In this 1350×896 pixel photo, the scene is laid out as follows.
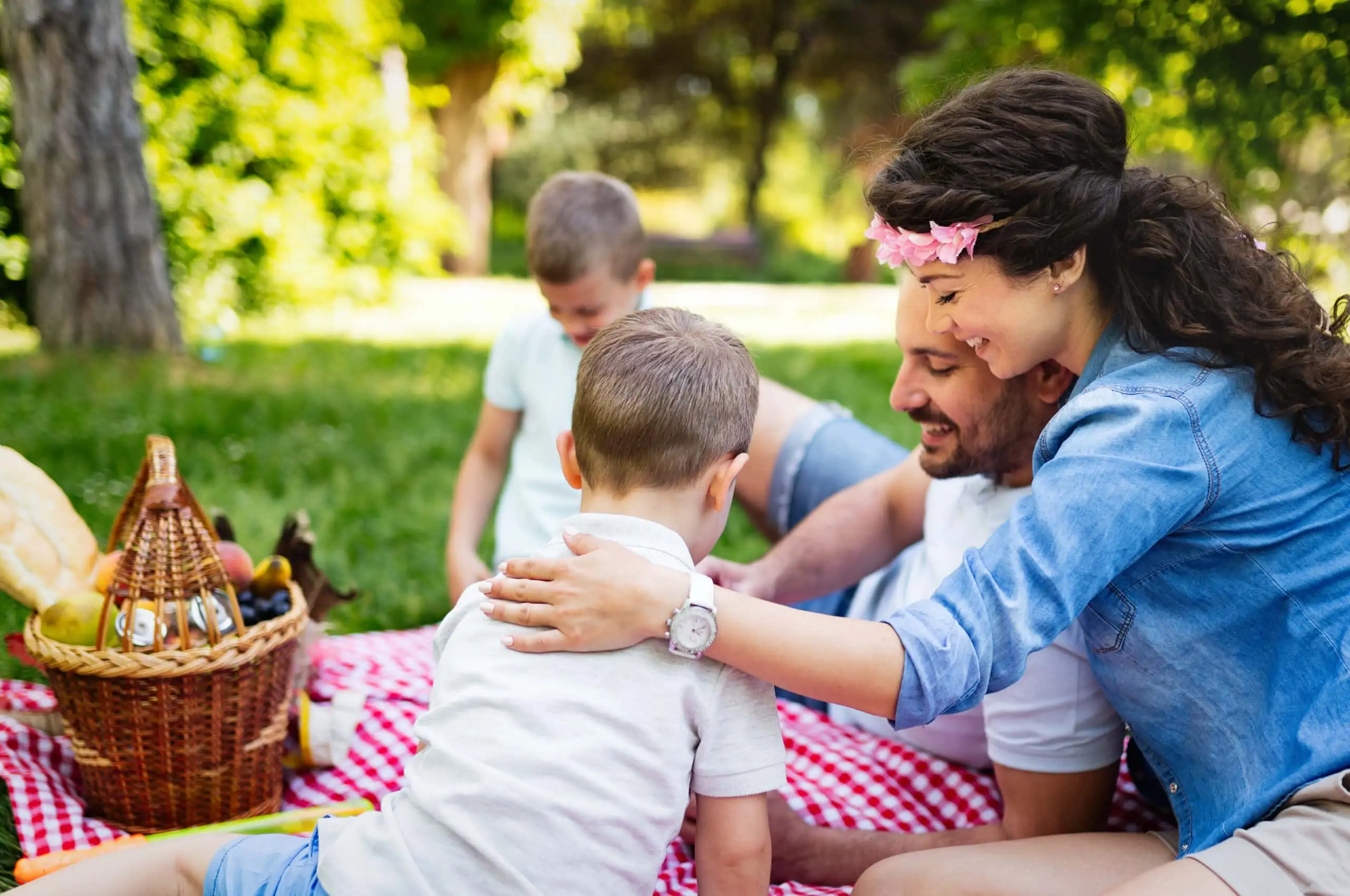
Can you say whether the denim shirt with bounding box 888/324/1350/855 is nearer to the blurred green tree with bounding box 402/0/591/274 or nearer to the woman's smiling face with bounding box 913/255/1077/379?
the woman's smiling face with bounding box 913/255/1077/379

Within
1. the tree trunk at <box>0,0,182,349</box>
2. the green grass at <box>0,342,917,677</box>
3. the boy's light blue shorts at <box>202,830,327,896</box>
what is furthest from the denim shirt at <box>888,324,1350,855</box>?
the tree trunk at <box>0,0,182,349</box>

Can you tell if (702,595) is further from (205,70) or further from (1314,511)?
(205,70)

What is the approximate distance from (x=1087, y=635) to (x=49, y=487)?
7.14 ft

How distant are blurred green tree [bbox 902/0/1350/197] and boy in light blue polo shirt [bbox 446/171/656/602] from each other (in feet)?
7.63

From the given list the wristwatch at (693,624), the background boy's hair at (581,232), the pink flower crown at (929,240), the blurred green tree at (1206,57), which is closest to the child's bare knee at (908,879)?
the wristwatch at (693,624)

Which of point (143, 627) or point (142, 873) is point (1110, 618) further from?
point (143, 627)

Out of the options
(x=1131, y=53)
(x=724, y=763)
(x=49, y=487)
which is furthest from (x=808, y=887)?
(x=1131, y=53)

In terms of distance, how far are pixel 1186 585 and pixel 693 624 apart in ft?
2.71

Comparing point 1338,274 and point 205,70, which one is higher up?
point 205,70

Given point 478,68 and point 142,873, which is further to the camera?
point 478,68

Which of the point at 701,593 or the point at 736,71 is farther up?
the point at 736,71

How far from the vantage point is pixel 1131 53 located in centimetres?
593

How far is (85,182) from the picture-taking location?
6.54 meters

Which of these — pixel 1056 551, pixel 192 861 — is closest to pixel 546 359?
pixel 192 861
